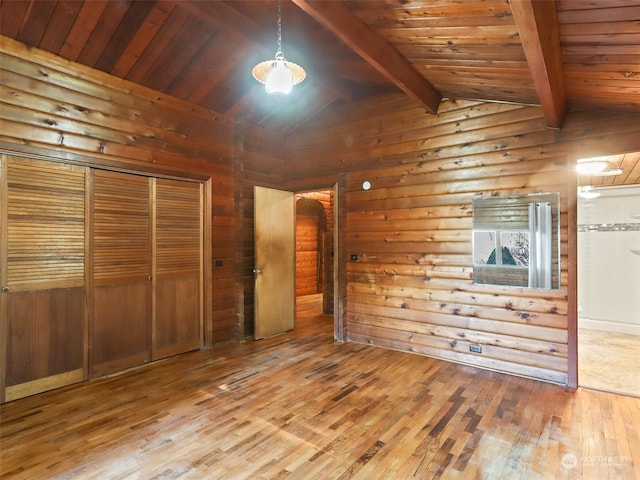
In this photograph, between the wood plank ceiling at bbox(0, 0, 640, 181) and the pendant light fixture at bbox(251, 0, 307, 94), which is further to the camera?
the pendant light fixture at bbox(251, 0, 307, 94)

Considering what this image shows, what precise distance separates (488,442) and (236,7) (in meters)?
3.87

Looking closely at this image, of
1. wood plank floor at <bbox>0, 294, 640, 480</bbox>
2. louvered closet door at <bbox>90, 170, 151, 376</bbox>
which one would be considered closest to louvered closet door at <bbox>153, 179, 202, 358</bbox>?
louvered closet door at <bbox>90, 170, 151, 376</bbox>

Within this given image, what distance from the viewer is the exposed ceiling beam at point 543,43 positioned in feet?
5.23

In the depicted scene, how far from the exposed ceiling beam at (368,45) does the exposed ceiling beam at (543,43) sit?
114 cm

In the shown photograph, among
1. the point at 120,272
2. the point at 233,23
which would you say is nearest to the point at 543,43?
the point at 233,23

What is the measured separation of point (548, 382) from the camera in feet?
10.3

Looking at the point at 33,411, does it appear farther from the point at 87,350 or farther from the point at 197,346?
the point at 197,346

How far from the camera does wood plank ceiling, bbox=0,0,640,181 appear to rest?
191cm

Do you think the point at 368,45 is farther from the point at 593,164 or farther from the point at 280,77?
the point at 593,164

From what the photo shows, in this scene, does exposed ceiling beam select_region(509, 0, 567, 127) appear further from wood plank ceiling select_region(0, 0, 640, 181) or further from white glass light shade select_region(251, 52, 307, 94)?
white glass light shade select_region(251, 52, 307, 94)

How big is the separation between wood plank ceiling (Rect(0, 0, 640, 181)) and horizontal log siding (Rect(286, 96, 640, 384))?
0.87 ft

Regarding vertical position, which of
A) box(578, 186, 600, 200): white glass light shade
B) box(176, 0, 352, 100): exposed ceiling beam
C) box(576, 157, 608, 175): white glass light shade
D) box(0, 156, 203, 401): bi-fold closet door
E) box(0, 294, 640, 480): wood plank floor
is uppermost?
box(176, 0, 352, 100): exposed ceiling beam

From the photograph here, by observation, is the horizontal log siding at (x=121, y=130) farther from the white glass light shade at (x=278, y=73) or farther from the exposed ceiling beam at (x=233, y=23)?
the white glass light shade at (x=278, y=73)

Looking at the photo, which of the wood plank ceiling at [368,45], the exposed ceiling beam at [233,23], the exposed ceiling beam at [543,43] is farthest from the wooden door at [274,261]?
the exposed ceiling beam at [543,43]
